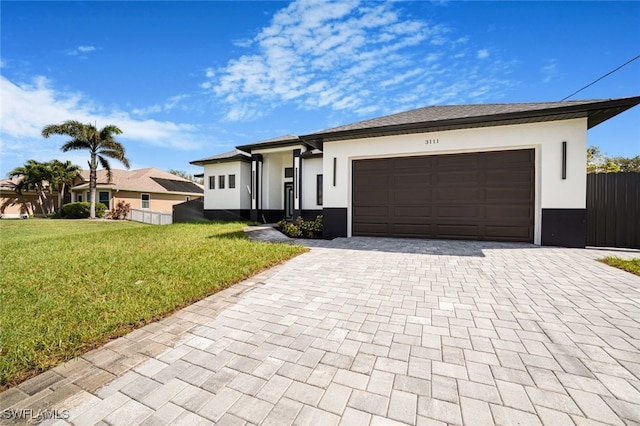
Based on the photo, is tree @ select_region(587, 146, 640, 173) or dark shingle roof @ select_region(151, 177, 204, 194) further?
dark shingle roof @ select_region(151, 177, 204, 194)

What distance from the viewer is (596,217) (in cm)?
667

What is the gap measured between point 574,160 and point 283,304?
7.86 meters

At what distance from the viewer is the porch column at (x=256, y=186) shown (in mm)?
13695

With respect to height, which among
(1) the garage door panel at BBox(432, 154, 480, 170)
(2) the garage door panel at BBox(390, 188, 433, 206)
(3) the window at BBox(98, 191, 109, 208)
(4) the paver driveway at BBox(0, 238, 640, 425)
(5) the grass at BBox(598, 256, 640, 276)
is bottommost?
(4) the paver driveway at BBox(0, 238, 640, 425)

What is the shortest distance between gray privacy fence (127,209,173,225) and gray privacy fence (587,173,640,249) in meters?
19.5

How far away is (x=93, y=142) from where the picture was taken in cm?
1742

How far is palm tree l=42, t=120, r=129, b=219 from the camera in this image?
1662 centimetres

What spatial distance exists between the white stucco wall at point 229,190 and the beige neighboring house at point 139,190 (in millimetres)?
10006

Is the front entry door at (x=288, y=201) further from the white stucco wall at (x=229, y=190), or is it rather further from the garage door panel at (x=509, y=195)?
the garage door panel at (x=509, y=195)

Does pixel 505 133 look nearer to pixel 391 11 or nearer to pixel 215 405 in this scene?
pixel 391 11

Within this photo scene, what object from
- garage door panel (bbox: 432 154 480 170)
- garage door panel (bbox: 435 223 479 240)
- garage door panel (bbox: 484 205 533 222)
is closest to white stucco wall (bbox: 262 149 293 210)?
garage door panel (bbox: 432 154 480 170)

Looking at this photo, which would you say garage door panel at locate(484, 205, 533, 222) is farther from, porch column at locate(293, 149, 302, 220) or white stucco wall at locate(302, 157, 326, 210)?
porch column at locate(293, 149, 302, 220)

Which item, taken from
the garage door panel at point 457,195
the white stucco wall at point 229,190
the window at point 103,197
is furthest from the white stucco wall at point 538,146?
the window at point 103,197

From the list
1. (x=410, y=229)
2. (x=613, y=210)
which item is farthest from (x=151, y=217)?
(x=613, y=210)
